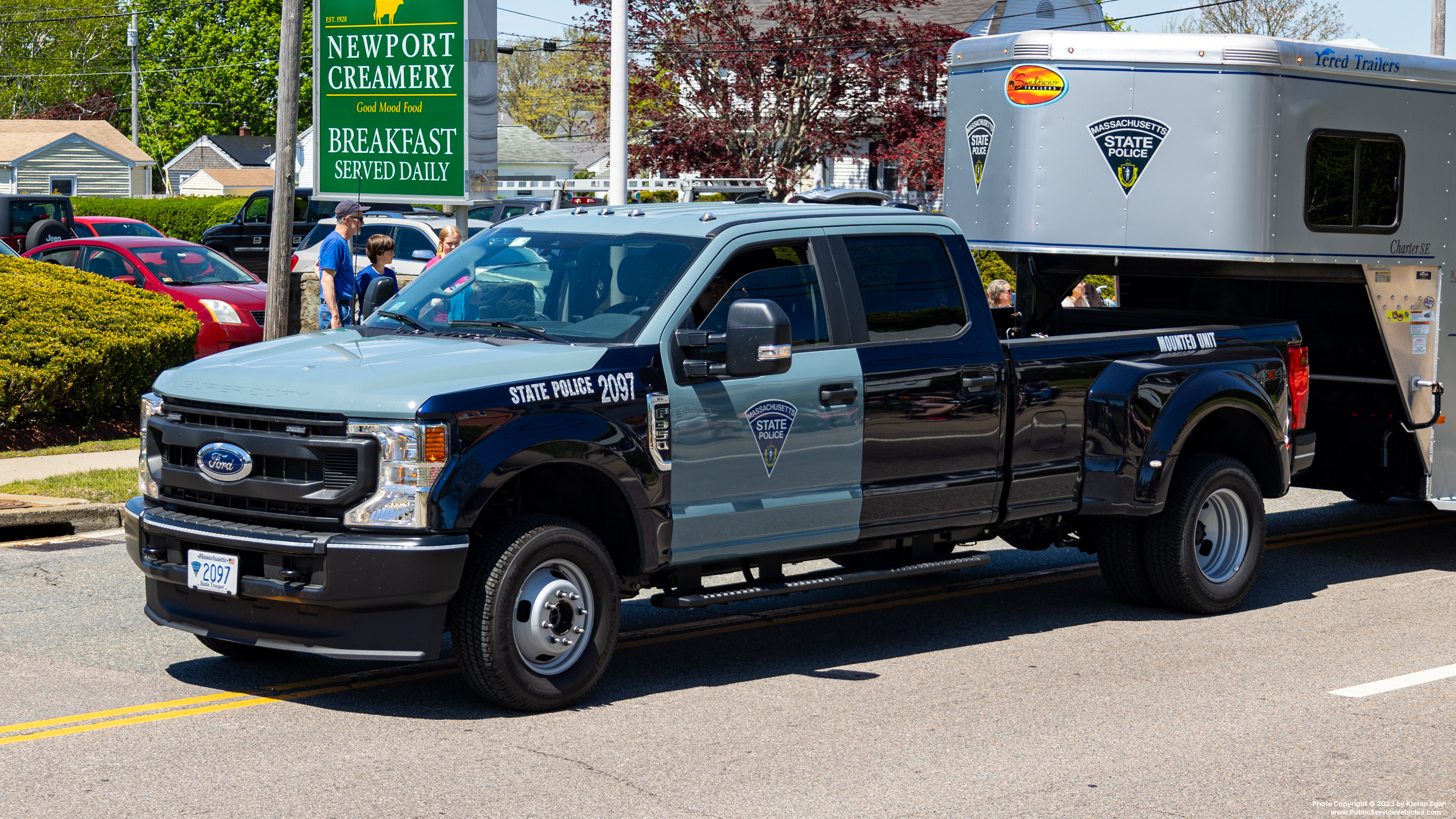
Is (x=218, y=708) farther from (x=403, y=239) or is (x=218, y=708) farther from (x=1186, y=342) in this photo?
(x=403, y=239)

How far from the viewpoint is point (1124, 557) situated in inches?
340

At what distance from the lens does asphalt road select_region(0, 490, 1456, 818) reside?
5.49 meters

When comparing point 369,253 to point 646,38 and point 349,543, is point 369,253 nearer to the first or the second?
point 349,543

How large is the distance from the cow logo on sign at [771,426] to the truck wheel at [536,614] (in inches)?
33.1

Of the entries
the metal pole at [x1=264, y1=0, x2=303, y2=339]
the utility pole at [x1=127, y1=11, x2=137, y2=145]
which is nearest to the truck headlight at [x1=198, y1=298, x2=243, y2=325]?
the metal pole at [x1=264, y1=0, x2=303, y2=339]

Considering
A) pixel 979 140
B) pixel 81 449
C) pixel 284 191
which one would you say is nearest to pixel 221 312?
pixel 284 191

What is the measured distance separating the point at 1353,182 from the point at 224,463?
22.8ft

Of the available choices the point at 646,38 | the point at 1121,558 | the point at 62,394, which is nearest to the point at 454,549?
the point at 1121,558

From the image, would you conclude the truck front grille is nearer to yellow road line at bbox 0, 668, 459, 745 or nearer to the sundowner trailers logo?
yellow road line at bbox 0, 668, 459, 745

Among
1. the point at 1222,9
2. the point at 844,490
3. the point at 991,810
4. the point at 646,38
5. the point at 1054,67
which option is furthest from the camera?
the point at 1222,9

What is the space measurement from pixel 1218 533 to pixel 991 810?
13.0ft

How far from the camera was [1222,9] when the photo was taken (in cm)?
5181

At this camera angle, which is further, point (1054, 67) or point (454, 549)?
point (1054, 67)

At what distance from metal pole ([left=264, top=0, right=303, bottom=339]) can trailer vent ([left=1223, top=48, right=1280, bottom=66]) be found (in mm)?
9673
